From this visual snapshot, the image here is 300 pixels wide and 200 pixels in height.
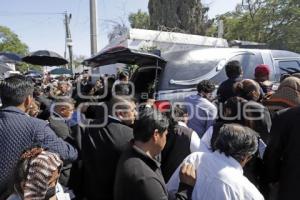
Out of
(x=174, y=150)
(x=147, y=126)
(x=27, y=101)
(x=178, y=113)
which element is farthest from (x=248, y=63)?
(x=147, y=126)

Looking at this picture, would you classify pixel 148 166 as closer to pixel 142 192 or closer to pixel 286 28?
pixel 142 192

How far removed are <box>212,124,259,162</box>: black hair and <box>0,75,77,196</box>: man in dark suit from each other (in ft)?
4.16

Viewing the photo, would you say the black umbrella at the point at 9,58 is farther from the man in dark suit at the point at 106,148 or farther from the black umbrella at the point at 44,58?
the man in dark suit at the point at 106,148

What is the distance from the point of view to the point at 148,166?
2.38 metres

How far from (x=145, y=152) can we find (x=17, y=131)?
3.67 ft

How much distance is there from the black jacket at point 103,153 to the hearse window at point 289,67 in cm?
500

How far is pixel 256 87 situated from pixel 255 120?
0.80 m

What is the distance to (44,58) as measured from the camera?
33.2ft

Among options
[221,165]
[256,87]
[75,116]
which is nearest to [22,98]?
[75,116]

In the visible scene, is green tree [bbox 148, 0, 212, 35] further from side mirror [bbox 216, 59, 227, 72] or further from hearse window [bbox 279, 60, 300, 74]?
side mirror [bbox 216, 59, 227, 72]

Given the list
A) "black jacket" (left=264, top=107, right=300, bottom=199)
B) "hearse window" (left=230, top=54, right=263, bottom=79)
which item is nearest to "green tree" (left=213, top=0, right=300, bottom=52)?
"hearse window" (left=230, top=54, right=263, bottom=79)

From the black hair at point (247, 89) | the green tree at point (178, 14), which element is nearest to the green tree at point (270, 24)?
the green tree at point (178, 14)

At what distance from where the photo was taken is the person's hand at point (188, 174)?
2402mm

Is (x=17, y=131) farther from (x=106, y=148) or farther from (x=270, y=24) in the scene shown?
(x=270, y=24)
